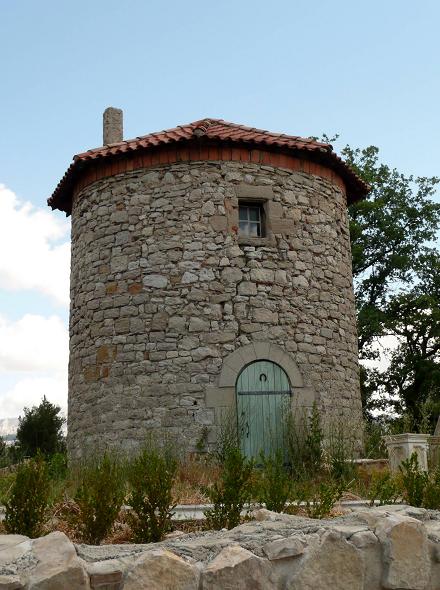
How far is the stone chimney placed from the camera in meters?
13.9

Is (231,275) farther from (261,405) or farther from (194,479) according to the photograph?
(194,479)

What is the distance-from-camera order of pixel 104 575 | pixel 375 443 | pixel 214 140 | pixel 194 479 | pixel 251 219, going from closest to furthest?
pixel 104 575 → pixel 194 479 → pixel 214 140 → pixel 251 219 → pixel 375 443

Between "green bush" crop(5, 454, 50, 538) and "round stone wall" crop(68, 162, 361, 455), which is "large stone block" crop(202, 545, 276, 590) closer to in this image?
"green bush" crop(5, 454, 50, 538)

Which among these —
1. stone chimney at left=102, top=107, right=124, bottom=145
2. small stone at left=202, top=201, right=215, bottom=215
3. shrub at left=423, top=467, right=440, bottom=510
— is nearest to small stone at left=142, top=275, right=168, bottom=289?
small stone at left=202, top=201, right=215, bottom=215

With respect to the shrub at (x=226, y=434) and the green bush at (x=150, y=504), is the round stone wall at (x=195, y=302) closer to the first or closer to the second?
the shrub at (x=226, y=434)

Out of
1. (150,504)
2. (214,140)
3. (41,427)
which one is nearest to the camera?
(150,504)

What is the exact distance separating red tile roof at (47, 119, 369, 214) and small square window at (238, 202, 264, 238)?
1.01 metres

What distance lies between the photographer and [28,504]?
4.86 metres

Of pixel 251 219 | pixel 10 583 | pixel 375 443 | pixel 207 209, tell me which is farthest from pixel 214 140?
pixel 10 583

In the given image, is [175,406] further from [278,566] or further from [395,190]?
[395,190]

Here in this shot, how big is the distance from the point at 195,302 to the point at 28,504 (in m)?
6.25

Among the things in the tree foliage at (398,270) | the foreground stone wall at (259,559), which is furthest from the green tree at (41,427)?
the foreground stone wall at (259,559)

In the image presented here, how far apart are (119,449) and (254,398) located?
2.19m

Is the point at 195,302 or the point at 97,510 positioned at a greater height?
the point at 195,302
